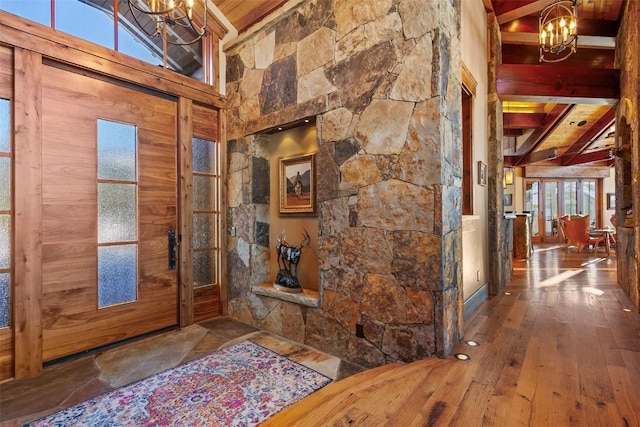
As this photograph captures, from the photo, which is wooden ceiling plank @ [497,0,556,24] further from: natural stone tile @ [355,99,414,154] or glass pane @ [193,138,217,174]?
glass pane @ [193,138,217,174]

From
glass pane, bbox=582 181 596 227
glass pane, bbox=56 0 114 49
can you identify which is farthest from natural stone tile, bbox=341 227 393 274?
glass pane, bbox=582 181 596 227

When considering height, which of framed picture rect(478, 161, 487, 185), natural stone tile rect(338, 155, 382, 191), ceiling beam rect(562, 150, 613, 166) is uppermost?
ceiling beam rect(562, 150, 613, 166)

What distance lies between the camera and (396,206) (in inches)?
87.0

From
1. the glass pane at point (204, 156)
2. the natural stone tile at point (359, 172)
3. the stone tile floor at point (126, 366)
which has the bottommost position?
the stone tile floor at point (126, 366)

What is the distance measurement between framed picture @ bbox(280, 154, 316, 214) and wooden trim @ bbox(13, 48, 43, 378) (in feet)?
6.65

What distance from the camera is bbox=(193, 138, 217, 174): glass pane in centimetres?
341

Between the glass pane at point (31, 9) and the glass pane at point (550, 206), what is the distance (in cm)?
1209

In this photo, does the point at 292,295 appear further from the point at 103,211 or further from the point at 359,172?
the point at 103,211

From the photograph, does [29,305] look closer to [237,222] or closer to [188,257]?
[188,257]

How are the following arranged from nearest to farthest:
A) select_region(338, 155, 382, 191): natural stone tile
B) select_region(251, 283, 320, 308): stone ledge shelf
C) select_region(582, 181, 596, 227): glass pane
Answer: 1. select_region(338, 155, 382, 191): natural stone tile
2. select_region(251, 283, 320, 308): stone ledge shelf
3. select_region(582, 181, 596, 227): glass pane

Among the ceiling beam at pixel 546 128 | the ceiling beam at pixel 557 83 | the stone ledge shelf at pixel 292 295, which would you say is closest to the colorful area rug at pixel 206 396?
the stone ledge shelf at pixel 292 295

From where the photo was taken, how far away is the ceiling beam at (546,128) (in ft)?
20.3

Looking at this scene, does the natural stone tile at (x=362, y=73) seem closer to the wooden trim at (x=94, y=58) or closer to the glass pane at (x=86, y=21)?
the wooden trim at (x=94, y=58)

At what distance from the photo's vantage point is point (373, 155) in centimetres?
234
